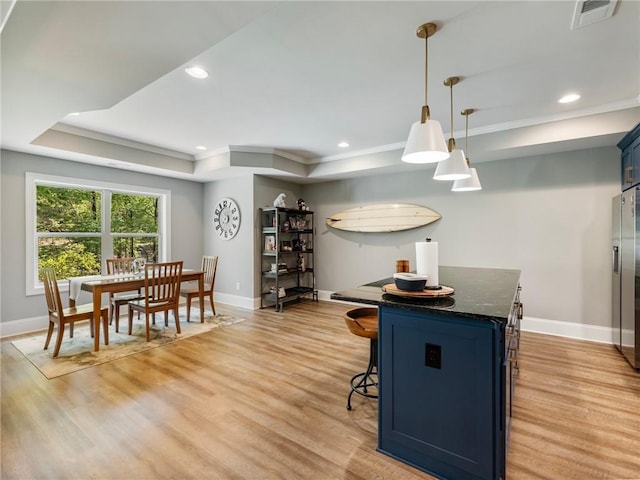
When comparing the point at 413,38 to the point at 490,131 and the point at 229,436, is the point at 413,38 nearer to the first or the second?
the point at 490,131

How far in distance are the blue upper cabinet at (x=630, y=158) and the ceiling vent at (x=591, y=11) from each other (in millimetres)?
1622

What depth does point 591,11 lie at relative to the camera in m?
1.84

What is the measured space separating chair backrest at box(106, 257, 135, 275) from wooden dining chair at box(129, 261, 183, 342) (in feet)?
2.41

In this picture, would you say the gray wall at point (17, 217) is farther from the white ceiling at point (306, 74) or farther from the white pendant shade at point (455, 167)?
the white pendant shade at point (455, 167)

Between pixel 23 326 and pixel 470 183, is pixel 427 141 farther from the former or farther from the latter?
pixel 23 326

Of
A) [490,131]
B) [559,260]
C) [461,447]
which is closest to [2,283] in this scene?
[461,447]

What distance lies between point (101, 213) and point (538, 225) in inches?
253

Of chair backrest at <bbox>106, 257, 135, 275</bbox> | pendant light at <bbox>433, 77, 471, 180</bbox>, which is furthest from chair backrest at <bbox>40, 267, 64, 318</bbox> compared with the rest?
pendant light at <bbox>433, 77, 471, 180</bbox>

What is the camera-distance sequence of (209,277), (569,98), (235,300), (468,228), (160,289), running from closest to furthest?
(569,98)
(160,289)
(468,228)
(209,277)
(235,300)

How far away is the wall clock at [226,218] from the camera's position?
5.62 metres

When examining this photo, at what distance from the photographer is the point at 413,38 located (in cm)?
212

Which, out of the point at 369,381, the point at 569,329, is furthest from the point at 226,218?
the point at 569,329

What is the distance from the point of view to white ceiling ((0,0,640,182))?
5.70 feet

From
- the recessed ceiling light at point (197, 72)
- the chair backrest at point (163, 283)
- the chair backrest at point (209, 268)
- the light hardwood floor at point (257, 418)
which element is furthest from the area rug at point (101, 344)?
the recessed ceiling light at point (197, 72)
